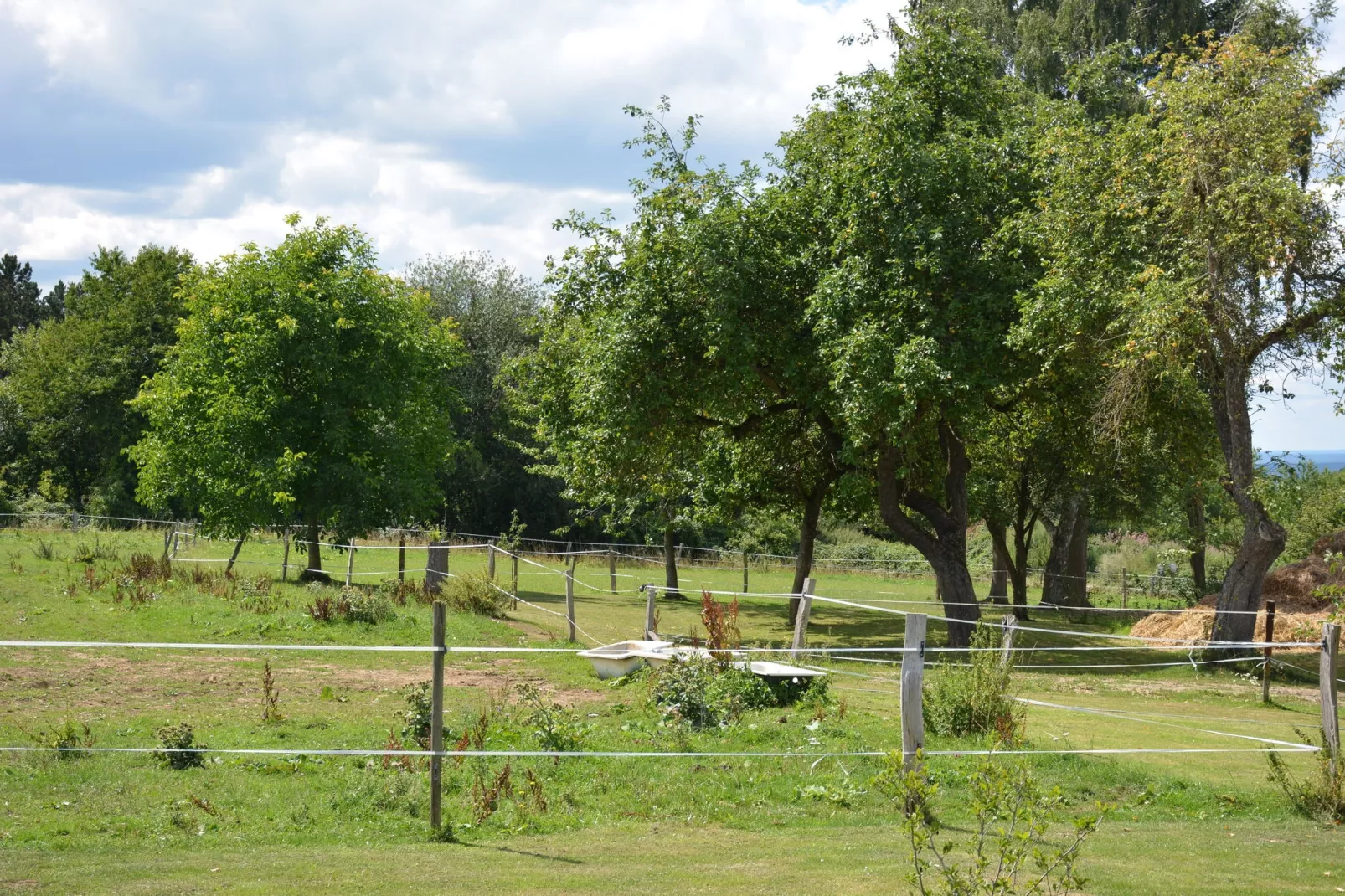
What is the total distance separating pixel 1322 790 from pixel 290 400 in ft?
81.1

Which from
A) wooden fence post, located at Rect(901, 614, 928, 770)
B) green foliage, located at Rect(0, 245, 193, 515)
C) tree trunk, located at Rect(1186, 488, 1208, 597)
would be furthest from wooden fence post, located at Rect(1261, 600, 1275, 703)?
green foliage, located at Rect(0, 245, 193, 515)

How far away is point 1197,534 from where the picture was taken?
96.4 ft

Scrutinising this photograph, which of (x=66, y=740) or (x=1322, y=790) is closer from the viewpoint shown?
(x=1322, y=790)

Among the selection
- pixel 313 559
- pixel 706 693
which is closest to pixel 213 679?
pixel 706 693

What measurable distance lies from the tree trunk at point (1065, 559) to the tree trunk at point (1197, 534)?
2.87 meters

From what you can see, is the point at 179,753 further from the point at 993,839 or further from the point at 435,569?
the point at 435,569

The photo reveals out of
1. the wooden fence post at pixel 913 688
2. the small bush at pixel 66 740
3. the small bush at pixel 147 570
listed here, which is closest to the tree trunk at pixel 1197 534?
the wooden fence post at pixel 913 688

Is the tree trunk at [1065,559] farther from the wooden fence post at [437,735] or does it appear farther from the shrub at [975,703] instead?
the wooden fence post at [437,735]

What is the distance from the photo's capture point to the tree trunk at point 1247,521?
19.8 m

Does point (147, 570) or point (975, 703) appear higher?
point (975, 703)

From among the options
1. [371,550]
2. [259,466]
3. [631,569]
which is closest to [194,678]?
[259,466]

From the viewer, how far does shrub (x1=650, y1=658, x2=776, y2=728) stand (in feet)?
36.3

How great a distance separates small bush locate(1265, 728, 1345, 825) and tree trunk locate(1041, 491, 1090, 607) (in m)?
23.6

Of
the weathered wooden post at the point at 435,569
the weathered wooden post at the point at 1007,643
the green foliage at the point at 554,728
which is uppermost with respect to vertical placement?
the weathered wooden post at the point at 1007,643
